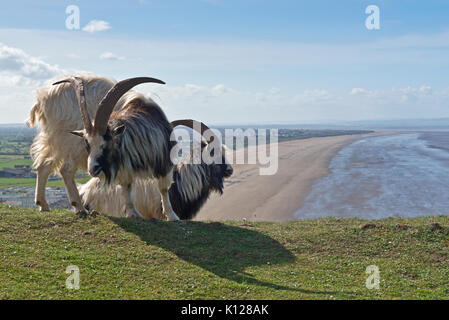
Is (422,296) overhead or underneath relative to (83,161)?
underneath

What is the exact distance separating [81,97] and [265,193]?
808 inches

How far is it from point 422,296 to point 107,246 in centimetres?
433

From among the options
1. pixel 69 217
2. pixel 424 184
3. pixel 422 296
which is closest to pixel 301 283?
pixel 422 296

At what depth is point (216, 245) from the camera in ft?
23.6

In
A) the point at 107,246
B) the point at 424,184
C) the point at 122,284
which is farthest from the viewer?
the point at 424,184

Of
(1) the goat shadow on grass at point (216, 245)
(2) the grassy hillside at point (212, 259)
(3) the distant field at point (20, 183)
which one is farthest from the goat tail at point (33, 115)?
(3) the distant field at point (20, 183)

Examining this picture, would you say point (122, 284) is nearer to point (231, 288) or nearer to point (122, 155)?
point (231, 288)

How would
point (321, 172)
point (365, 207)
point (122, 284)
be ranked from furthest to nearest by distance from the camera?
point (321, 172) → point (365, 207) → point (122, 284)

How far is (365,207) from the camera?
2269cm

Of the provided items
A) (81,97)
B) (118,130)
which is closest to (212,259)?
(118,130)

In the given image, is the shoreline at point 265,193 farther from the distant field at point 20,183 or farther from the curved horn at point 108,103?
the curved horn at point 108,103

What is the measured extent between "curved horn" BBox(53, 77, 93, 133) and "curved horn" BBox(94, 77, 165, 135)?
0.16 metres

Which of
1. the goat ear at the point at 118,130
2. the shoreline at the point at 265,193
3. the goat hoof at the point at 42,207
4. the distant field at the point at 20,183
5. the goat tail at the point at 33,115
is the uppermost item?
the goat tail at the point at 33,115

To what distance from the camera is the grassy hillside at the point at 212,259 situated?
533 centimetres
